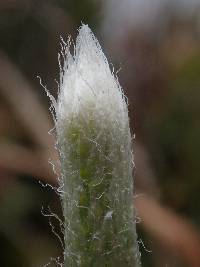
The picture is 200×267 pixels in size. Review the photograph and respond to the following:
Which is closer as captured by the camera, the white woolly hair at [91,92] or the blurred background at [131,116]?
the white woolly hair at [91,92]

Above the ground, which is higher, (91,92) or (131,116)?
(131,116)

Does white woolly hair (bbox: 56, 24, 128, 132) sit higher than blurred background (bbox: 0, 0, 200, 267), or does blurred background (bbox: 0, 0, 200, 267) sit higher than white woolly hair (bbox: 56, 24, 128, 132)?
blurred background (bbox: 0, 0, 200, 267)

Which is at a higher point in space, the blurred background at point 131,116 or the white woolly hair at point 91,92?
the blurred background at point 131,116

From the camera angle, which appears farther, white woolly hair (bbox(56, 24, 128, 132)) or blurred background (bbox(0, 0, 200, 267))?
blurred background (bbox(0, 0, 200, 267))

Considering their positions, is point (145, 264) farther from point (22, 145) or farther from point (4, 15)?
point (4, 15)
